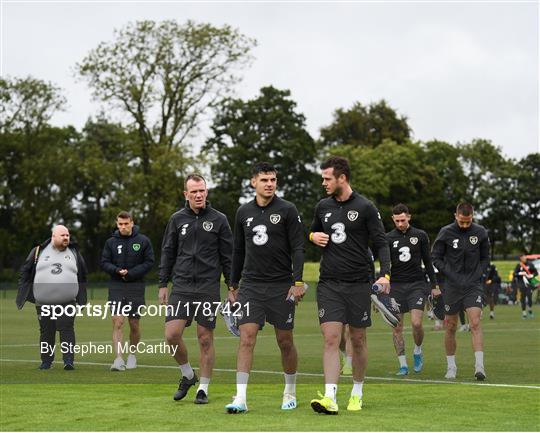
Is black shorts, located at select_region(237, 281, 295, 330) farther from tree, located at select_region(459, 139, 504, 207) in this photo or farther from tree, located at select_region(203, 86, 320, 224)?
tree, located at select_region(459, 139, 504, 207)

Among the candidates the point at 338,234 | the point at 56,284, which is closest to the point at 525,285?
the point at 56,284

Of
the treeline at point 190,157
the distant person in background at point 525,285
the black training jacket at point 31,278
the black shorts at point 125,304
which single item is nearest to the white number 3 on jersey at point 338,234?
the black shorts at point 125,304

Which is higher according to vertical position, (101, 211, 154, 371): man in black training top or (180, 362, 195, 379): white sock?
(101, 211, 154, 371): man in black training top

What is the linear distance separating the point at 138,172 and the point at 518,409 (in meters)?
64.2

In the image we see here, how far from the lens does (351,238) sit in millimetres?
11664

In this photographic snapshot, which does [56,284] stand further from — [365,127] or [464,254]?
[365,127]

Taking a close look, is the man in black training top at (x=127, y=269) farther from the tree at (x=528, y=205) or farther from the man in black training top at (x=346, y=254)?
the tree at (x=528, y=205)

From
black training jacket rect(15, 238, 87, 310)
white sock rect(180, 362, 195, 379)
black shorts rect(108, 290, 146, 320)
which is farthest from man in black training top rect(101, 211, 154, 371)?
A: white sock rect(180, 362, 195, 379)

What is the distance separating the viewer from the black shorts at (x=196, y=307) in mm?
12625

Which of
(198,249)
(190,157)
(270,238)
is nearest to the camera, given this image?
(270,238)

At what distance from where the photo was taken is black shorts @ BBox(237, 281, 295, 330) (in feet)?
38.5

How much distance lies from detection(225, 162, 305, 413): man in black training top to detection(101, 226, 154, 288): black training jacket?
20.5 ft

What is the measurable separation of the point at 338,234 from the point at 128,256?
22.7 ft

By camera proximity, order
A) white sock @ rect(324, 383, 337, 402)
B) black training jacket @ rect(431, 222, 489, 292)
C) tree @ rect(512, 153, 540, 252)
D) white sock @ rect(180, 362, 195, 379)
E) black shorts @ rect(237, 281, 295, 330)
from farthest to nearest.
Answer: tree @ rect(512, 153, 540, 252), black training jacket @ rect(431, 222, 489, 292), white sock @ rect(180, 362, 195, 379), black shorts @ rect(237, 281, 295, 330), white sock @ rect(324, 383, 337, 402)
